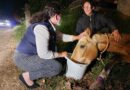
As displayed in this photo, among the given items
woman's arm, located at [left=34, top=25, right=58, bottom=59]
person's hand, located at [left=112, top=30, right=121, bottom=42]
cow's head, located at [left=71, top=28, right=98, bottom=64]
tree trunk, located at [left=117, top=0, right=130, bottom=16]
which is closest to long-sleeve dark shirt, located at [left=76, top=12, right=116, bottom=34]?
person's hand, located at [left=112, top=30, right=121, bottom=42]

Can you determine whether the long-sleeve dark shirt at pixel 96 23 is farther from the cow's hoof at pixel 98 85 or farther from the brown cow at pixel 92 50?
the cow's hoof at pixel 98 85

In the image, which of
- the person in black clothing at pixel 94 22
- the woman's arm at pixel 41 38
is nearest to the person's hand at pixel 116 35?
the person in black clothing at pixel 94 22

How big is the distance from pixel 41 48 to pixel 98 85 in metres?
1.17

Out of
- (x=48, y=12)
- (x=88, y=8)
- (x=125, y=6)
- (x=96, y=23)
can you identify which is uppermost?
(x=48, y=12)

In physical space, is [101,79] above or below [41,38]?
below

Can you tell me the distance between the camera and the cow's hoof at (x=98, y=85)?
510cm

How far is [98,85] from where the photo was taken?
16.8 feet

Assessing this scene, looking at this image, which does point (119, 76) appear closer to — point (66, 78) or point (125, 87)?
A: point (125, 87)

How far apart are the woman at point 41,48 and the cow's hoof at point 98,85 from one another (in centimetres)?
63

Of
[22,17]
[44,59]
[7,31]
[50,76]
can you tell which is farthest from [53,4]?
[22,17]

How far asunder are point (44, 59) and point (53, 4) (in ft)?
3.12

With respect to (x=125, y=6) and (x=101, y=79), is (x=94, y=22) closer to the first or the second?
(x=101, y=79)

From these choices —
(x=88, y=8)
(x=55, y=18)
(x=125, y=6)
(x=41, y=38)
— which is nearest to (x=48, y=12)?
(x=55, y=18)

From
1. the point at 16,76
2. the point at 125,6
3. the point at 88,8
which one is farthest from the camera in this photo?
the point at 125,6
